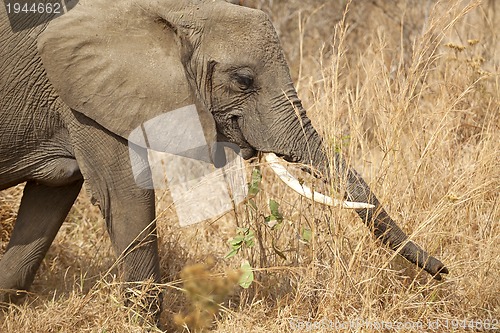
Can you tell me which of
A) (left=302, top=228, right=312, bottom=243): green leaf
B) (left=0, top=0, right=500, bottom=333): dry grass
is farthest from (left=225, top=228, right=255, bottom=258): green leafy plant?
(left=302, top=228, right=312, bottom=243): green leaf

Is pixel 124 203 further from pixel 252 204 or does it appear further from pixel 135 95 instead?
pixel 252 204

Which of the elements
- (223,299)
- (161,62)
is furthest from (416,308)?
(161,62)

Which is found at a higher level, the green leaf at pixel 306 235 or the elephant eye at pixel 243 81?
the elephant eye at pixel 243 81

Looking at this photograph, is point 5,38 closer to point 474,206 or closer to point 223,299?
point 223,299

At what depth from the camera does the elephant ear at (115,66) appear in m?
3.86

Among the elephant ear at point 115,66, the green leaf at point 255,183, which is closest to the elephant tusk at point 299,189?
the green leaf at point 255,183

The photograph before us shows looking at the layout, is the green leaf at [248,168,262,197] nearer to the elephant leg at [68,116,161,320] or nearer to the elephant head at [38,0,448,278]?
the elephant head at [38,0,448,278]

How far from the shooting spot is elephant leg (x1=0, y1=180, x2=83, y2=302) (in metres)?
4.41

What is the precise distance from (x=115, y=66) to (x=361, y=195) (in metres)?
1.11

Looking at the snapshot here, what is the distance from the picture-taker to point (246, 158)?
160 inches

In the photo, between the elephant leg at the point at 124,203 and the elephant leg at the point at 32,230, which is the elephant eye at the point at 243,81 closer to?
the elephant leg at the point at 124,203

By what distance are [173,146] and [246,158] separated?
0.31 meters

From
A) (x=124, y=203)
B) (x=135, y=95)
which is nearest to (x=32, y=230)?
(x=124, y=203)

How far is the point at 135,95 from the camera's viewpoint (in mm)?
Answer: 3875
